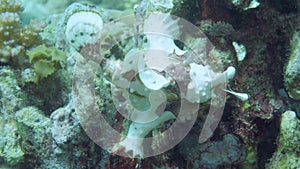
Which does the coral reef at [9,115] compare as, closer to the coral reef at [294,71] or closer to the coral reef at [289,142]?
the coral reef at [289,142]

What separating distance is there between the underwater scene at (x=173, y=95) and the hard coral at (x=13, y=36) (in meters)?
0.26

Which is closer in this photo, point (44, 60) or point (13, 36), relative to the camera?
point (44, 60)

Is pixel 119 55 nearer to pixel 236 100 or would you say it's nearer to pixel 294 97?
pixel 236 100

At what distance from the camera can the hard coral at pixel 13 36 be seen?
316 cm

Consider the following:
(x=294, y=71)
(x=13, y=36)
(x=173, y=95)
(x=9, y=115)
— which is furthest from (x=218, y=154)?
(x=13, y=36)

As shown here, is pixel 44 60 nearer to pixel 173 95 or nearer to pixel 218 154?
pixel 173 95

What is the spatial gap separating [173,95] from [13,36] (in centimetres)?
209

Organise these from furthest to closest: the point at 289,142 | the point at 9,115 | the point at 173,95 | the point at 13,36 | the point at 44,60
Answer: the point at 13,36 < the point at 44,60 < the point at 9,115 < the point at 289,142 < the point at 173,95

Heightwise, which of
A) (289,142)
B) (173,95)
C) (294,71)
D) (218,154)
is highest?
(173,95)

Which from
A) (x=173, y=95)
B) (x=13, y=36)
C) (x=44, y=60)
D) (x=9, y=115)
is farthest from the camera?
(x=13, y=36)

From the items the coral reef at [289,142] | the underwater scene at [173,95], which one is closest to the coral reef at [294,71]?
the underwater scene at [173,95]

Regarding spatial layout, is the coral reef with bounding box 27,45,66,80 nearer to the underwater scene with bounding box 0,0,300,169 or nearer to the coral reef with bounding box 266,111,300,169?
the underwater scene with bounding box 0,0,300,169

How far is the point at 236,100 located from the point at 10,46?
235cm

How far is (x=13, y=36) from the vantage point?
3.30 meters
